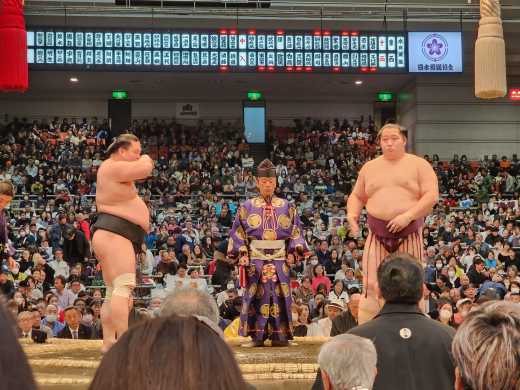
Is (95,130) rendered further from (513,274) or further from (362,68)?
(513,274)

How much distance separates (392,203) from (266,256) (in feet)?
3.64

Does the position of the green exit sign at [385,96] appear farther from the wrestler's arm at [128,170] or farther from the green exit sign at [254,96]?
the wrestler's arm at [128,170]

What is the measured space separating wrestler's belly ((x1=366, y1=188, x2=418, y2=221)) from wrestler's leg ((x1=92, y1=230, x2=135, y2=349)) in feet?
3.60

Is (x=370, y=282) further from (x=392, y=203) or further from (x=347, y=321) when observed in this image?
(x=347, y=321)

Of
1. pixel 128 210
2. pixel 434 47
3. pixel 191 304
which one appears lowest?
pixel 191 304

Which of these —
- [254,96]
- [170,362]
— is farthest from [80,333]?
[254,96]

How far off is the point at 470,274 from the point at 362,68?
4.32 m

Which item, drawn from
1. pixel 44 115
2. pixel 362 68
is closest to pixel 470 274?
pixel 362 68

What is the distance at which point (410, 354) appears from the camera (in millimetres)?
2266

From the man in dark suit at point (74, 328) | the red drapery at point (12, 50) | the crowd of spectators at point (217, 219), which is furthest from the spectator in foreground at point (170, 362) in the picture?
the man in dark suit at point (74, 328)

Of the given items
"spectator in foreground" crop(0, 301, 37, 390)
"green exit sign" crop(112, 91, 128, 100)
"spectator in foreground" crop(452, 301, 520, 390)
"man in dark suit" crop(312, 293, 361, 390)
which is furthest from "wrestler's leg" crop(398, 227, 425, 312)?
"green exit sign" crop(112, 91, 128, 100)

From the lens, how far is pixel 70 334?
6.12 meters

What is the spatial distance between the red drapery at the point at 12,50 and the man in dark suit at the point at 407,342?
2739 mm

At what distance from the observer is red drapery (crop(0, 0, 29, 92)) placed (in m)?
4.45
